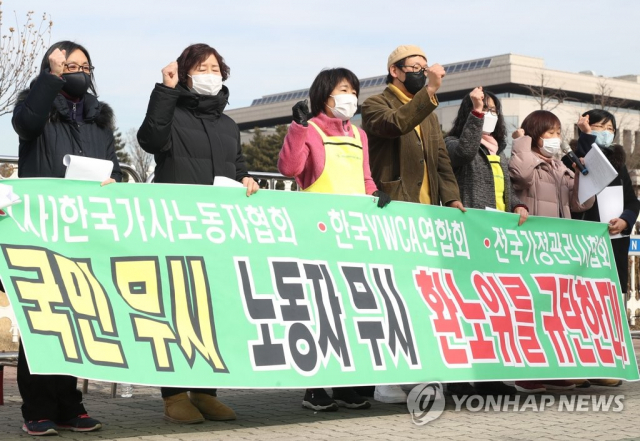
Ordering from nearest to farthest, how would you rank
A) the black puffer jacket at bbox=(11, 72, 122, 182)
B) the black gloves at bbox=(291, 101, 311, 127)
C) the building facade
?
the black puffer jacket at bbox=(11, 72, 122, 182), the black gloves at bbox=(291, 101, 311, 127), the building facade

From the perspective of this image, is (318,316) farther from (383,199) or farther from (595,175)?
(595,175)

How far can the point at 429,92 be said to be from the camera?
Answer: 621cm

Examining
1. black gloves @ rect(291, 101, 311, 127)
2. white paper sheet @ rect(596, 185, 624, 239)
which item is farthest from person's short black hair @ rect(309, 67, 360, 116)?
white paper sheet @ rect(596, 185, 624, 239)

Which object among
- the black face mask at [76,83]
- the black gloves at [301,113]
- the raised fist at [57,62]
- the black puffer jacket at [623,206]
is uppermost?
the raised fist at [57,62]

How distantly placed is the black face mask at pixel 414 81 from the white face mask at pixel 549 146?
4.46ft

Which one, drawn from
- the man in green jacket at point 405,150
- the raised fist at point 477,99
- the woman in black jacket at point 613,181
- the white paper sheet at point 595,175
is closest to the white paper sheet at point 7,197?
the man in green jacket at point 405,150

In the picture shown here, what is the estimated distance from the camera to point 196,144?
5.84m

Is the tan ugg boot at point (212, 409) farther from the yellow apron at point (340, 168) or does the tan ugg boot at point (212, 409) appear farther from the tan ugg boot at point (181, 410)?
the yellow apron at point (340, 168)

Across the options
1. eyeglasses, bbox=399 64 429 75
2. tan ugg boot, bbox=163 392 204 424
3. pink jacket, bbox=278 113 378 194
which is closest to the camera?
tan ugg boot, bbox=163 392 204 424

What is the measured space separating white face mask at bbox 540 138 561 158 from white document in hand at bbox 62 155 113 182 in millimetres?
3789

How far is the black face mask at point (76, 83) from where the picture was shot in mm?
5344

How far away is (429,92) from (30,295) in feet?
9.39

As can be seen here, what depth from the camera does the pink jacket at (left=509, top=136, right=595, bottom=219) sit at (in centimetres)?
753

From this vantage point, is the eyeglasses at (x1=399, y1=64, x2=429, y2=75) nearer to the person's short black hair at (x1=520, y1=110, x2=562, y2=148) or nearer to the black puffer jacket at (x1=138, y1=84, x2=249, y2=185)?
the person's short black hair at (x1=520, y1=110, x2=562, y2=148)
